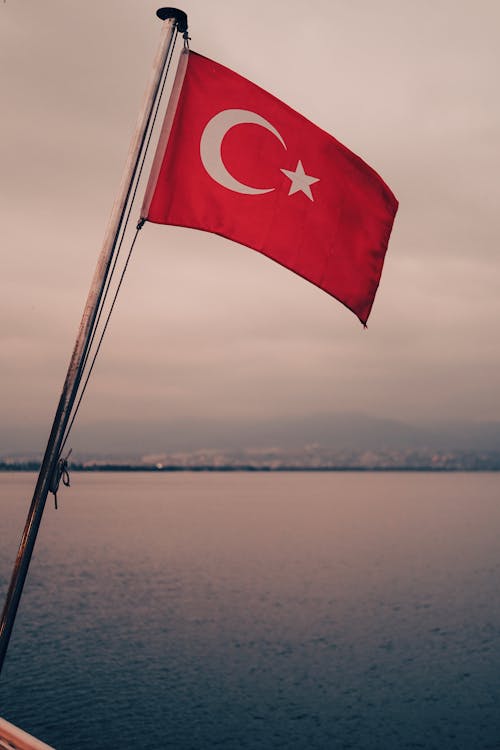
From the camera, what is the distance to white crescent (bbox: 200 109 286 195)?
736 cm

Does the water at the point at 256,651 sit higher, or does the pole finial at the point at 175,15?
the pole finial at the point at 175,15

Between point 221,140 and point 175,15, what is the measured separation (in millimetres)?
1407

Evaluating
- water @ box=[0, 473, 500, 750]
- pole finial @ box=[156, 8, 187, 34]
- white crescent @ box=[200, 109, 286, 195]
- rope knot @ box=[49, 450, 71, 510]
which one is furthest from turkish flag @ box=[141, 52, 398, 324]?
water @ box=[0, 473, 500, 750]

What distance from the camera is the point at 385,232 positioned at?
8.41 meters

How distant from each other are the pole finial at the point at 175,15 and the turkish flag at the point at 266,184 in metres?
0.74

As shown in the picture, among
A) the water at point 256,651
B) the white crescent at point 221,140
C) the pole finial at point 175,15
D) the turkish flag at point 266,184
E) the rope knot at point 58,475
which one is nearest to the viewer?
the rope knot at point 58,475

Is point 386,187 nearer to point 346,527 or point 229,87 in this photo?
point 229,87

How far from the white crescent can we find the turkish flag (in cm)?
1

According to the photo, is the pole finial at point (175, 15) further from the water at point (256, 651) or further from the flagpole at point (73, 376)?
the water at point (256, 651)

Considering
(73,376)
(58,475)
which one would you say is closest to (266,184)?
(73,376)

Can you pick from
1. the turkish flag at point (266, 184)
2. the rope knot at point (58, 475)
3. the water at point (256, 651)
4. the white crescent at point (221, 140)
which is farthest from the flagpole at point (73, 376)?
the water at point (256, 651)

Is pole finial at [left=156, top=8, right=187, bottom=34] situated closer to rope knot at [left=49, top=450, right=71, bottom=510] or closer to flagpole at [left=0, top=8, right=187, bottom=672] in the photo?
flagpole at [left=0, top=8, right=187, bottom=672]

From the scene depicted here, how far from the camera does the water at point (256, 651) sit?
86.0 feet

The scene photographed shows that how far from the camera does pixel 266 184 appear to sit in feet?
25.4
